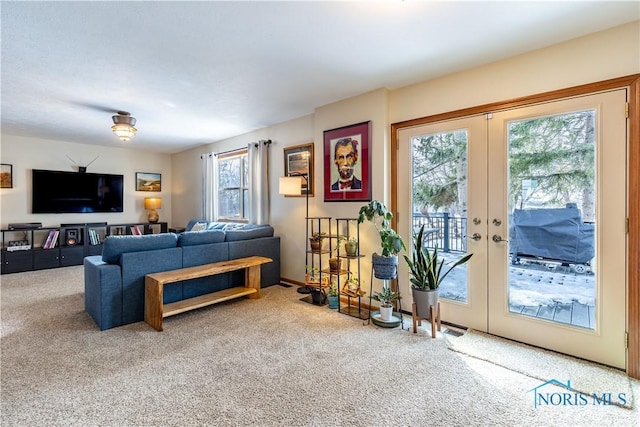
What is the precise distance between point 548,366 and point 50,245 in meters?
7.07

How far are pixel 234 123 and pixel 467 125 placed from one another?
3193 millimetres

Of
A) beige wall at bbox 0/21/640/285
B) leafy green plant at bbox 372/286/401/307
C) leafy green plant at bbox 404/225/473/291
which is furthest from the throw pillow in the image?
leafy green plant at bbox 404/225/473/291

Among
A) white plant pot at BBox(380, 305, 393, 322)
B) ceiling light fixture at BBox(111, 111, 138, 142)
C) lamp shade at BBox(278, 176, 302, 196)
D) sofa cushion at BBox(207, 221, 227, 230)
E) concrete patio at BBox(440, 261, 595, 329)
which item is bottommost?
white plant pot at BBox(380, 305, 393, 322)

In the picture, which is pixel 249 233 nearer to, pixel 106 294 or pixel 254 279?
pixel 254 279

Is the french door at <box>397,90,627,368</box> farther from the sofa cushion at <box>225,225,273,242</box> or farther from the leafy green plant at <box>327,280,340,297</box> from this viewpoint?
the sofa cushion at <box>225,225,273,242</box>

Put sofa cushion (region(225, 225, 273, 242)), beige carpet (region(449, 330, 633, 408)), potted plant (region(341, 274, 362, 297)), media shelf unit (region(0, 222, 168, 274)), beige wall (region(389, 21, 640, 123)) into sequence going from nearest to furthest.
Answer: beige carpet (region(449, 330, 633, 408)) < beige wall (region(389, 21, 640, 123)) < potted plant (region(341, 274, 362, 297)) < sofa cushion (region(225, 225, 273, 242)) < media shelf unit (region(0, 222, 168, 274))

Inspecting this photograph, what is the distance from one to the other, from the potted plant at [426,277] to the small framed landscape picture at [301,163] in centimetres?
178

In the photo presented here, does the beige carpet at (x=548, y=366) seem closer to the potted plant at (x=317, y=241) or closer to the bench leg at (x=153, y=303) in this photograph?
the potted plant at (x=317, y=241)

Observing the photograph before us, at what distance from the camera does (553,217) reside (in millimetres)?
2367

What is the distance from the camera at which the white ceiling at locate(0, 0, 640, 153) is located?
1.92 m

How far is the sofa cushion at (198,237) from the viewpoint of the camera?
3412 millimetres

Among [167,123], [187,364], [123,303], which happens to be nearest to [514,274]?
[187,364]

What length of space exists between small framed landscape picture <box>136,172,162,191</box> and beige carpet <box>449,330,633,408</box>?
6658 mm

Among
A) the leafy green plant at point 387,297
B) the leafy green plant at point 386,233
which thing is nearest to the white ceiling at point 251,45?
the leafy green plant at point 386,233
